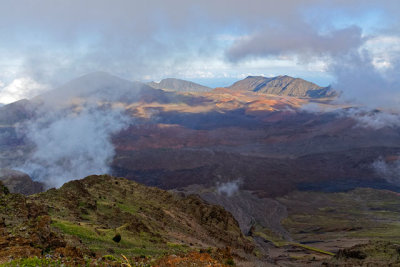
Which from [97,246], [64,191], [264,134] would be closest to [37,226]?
[97,246]

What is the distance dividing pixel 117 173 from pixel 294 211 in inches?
2696

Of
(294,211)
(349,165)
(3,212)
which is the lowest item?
(294,211)

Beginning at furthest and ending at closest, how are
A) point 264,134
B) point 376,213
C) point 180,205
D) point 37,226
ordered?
point 264,134, point 376,213, point 180,205, point 37,226

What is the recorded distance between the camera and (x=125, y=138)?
16512 centimetres

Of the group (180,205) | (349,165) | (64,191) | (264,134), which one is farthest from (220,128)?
(64,191)

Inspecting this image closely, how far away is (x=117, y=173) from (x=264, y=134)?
91.0 metres

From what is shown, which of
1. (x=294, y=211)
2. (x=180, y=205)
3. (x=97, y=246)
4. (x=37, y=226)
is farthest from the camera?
(x=294, y=211)

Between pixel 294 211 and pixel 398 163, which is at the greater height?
pixel 398 163

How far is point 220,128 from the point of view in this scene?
18738cm

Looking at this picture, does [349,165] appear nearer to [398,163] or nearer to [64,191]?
[398,163]

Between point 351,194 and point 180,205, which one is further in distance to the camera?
point 351,194

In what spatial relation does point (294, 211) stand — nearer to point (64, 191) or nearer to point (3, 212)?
point (64, 191)

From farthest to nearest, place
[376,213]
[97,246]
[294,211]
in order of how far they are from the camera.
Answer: [294,211], [376,213], [97,246]

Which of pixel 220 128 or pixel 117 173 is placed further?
pixel 220 128
